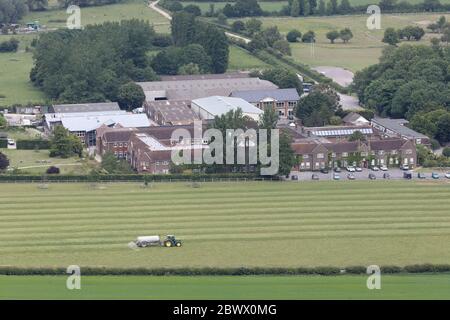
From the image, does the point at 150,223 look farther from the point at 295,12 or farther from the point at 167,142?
the point at 295,12

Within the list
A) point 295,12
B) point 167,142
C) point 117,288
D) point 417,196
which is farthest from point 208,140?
point 295,12

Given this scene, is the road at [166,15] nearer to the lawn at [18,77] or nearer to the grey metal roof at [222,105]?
the lawn at [18,77]

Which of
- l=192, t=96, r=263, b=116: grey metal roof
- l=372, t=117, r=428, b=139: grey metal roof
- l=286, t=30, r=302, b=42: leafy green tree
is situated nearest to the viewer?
l=372, t=117, r=428, b=139: grey metal roof

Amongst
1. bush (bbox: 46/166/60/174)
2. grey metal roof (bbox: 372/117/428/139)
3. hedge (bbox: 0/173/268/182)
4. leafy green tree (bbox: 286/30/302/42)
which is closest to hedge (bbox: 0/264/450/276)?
hedge (bbox: 0/173/268/182)

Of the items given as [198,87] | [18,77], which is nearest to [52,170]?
[198,87]

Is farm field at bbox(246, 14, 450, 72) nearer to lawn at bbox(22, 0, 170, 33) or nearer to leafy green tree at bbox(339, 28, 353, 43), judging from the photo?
leafy green tree at bbox(339, 28, 353, 43)

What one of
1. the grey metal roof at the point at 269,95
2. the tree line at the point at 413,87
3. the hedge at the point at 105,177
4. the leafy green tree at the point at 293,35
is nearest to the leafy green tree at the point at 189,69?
the grey metal roof at the point at 269,95
